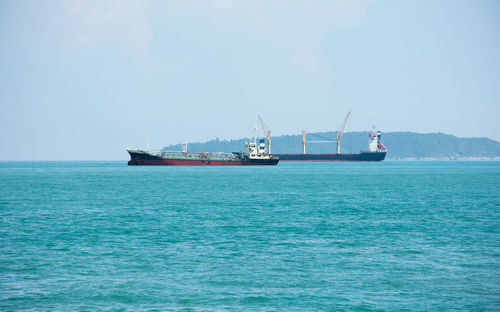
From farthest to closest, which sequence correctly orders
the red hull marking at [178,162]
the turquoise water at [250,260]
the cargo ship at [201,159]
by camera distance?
the red hull marking at [178,162] → the cargo ship at [201,159] → the turquoise water at [250,260]

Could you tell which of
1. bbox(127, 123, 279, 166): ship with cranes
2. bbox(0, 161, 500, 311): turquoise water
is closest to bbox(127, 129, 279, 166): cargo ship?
bbox(127, 123, 279, 166): ship with cranes

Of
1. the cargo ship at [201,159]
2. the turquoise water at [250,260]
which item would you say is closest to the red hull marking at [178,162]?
the cargo ship at [201,159]

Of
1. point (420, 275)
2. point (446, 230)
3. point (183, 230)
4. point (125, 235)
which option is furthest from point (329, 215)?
point (420, 275)

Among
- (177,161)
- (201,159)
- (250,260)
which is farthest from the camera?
(201,159)

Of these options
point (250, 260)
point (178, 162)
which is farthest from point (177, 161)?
point (250, 260)

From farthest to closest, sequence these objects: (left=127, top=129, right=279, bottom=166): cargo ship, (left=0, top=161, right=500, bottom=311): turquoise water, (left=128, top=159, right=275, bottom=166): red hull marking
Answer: (left=128, top=159, right=275, bottom=166): red hull marking → (left=127, top=129, right=279, bottom=166): cargo ship → (left=0, top=161, right=500, bottom=311): turquoise water

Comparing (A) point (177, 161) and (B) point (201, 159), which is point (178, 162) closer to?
(A) point (177, 161)

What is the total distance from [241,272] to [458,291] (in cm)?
867

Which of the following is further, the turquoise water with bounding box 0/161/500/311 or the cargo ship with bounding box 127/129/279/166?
the cargo ship with bounding box 127/129/279/166

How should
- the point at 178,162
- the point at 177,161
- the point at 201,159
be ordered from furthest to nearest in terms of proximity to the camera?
the point at 201,159, the point at 177,161, the point at 178,162

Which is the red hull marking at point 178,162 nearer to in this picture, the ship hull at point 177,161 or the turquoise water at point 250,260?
the ship hull at point 177,161

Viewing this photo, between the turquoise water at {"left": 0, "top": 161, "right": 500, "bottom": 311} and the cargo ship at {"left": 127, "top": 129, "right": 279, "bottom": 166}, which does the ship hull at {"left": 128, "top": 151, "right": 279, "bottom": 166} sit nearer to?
the cargo ship at {"left": 127, "top": 129, "right": 279, "bottom": 166}

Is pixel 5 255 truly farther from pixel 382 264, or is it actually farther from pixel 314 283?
pixel 382 264

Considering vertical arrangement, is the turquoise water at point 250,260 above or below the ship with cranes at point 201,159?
below
